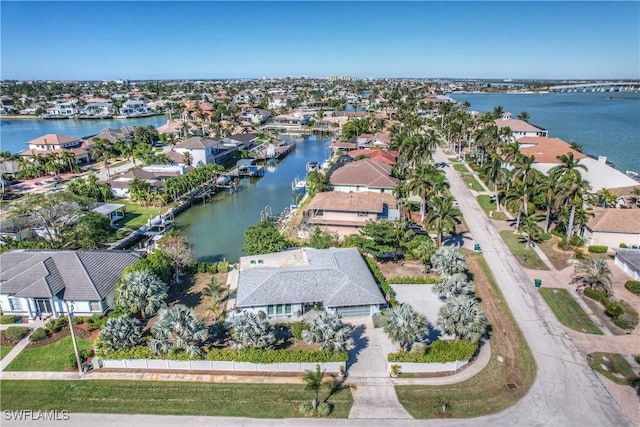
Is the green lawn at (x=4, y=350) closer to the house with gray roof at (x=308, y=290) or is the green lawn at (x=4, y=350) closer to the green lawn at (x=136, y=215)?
the house with gray roof at (x=308, y=290)

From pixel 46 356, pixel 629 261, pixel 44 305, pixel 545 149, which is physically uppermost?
pixel 545 149

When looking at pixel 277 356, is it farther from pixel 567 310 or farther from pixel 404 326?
pixel 567 310

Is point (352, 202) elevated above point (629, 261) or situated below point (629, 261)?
above

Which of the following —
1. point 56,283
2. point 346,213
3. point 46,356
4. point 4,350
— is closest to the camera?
point 46,356

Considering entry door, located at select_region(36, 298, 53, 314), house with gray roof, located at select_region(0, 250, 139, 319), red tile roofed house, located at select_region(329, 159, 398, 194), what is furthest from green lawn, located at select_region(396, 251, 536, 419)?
red tile roofed house, located at select_region(329, 159, 398, 194)

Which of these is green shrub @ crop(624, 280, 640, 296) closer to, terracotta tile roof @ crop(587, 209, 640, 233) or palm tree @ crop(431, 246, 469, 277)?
terracotta tile roof @ crop(587, 209, 640, 233)

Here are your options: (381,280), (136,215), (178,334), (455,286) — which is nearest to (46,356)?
(178,334)

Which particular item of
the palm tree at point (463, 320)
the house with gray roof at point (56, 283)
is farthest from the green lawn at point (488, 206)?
the house with gray roof at point (56, 283)
